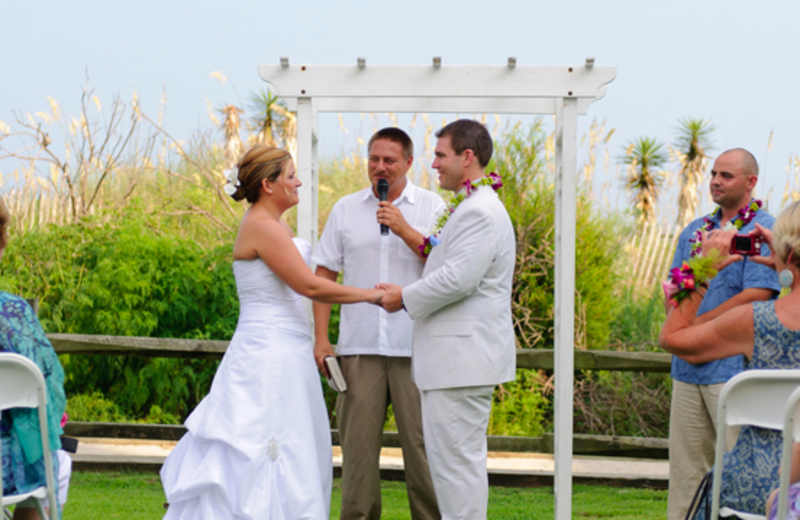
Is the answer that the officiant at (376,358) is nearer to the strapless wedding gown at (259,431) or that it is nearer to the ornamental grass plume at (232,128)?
the strapless wedding gown at (259,431)

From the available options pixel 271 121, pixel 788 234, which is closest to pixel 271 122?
pixel 271 121

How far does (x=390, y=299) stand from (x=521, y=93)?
125 cm

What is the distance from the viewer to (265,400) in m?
3.42

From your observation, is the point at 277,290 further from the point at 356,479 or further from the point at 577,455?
the point at 577,455

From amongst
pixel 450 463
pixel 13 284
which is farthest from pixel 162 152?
pixel 450 463

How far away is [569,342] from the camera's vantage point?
3.96m

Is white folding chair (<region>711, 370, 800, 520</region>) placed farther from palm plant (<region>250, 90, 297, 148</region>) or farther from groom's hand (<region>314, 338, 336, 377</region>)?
palm plant (<region>250, 90, 297, 148</region>)

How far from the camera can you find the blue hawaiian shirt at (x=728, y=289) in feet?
11.5

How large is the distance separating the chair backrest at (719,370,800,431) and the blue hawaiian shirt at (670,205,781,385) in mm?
1339

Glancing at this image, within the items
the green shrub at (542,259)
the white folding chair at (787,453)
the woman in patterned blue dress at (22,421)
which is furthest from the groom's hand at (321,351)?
the green shrub at (542,259)

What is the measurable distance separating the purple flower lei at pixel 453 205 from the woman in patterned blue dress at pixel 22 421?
69.1 inches

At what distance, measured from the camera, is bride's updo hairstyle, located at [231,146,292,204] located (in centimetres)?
361

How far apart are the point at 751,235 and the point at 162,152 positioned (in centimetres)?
896

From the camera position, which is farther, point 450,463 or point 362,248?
point 362,248
